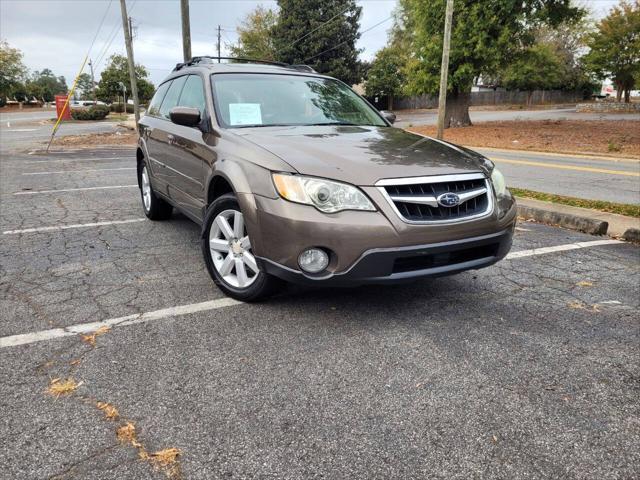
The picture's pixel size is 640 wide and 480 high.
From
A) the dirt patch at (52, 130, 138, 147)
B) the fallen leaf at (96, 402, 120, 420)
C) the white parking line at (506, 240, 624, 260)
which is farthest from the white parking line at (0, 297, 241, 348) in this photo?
the dirt patch at (52, 130, 138, 147)

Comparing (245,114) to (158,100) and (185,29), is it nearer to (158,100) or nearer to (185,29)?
(158,100)

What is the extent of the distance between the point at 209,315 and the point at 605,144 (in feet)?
59.5

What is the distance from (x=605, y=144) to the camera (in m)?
17.5

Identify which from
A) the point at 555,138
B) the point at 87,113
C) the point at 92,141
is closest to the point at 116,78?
the point at 87,113

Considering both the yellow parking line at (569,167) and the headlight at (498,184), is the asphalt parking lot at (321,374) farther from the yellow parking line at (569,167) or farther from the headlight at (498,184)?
the yellow parking line at (569,167)

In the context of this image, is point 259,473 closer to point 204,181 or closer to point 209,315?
point 209,315

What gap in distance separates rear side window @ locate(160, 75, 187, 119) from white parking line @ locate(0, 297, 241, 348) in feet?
8.23

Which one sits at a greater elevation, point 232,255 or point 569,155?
point 569,155

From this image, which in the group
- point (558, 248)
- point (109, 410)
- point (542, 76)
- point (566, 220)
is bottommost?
point (109, 410)

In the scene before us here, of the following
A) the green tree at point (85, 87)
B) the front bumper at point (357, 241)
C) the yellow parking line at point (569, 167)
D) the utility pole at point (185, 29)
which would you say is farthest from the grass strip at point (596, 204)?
the green tree at point (85, 87)

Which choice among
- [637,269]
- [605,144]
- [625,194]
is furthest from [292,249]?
[605,144]

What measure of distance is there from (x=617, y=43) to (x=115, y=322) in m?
45.4

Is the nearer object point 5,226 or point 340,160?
point 340,160

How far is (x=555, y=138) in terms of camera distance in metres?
20.0
